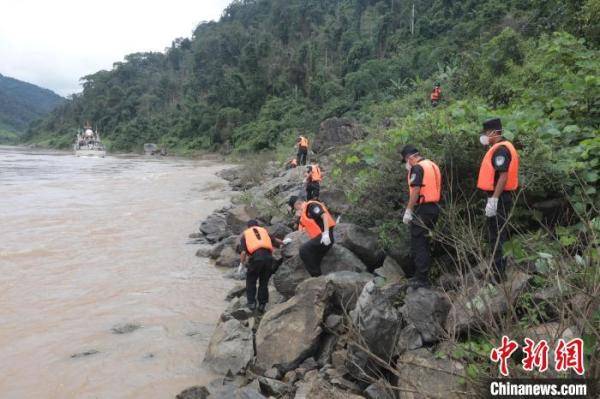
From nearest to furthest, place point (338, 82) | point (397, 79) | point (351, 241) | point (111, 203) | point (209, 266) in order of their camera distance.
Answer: point (351, 241) < point (209, 266) < point (111, 203) < point (397, 79) < point (338, 82)

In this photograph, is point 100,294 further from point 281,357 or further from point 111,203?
point 111,203

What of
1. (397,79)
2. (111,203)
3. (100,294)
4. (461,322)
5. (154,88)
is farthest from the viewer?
(154,88)

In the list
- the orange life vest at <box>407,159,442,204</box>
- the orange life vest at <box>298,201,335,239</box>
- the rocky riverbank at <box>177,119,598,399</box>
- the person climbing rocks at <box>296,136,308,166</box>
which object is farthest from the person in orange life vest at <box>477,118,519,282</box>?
the person climbing rocks at <box>296,136,308,166</box>

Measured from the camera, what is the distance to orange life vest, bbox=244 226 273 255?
677 centimetres

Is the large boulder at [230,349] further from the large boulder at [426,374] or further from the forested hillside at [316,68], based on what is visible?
the forested hillside at [316,68]

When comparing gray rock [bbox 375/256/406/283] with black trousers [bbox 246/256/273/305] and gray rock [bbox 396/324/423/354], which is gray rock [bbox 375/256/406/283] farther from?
black trousers [bbox 246/256/273/305]

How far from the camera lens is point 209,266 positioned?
384 inches

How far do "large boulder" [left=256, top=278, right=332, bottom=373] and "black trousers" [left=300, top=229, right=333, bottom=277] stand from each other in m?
0.92

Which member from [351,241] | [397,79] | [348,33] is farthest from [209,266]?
[348,33]

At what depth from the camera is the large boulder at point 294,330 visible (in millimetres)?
5086

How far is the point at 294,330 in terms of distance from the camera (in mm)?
5277

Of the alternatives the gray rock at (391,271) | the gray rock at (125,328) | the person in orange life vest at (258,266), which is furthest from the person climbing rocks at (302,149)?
the gray rock at (391,271)

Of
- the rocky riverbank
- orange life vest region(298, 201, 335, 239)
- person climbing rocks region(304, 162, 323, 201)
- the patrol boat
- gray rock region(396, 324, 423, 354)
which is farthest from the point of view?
the patrol boat

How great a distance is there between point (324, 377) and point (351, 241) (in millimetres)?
2484
